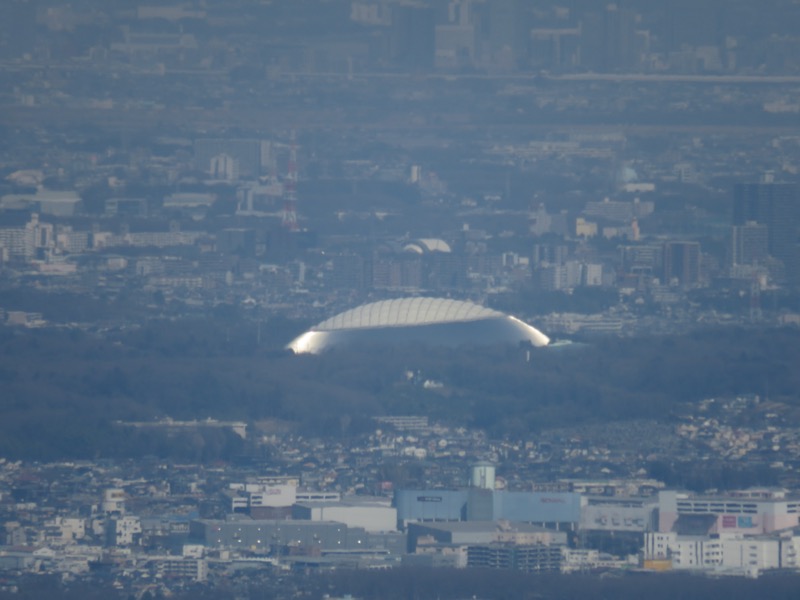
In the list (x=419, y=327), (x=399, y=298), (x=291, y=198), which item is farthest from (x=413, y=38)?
(x=419, y=327)

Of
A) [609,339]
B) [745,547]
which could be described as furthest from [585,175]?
[745,547]

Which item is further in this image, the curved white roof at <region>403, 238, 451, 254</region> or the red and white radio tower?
the red and white radio tower

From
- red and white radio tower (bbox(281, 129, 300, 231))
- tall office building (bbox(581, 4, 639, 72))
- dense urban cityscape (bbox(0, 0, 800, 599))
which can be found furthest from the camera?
tall office building (bbox(581, 4, 639, 72))

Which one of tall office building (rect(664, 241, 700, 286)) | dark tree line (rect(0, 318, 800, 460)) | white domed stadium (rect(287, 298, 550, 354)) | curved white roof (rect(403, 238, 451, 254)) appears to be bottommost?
dark tree line (rect(0, 318, 800, 460))

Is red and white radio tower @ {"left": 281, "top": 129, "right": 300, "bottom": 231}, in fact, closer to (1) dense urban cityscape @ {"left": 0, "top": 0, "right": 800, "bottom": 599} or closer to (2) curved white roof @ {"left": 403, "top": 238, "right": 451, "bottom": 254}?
(1) dense urban cityscape @ {"left": 0, "top": 0, "right": 800, "bottom": 599}

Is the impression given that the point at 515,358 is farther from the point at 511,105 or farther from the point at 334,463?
the point at 511,105

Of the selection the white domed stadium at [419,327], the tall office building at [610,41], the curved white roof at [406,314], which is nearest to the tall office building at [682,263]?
the curved white roof at [406,314]

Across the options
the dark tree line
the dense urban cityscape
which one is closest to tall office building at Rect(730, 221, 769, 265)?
the dense urban cityscape

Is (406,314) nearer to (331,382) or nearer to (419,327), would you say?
(419,327)
